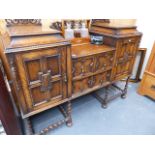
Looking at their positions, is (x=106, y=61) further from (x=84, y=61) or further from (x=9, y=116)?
(x=9, y=116)

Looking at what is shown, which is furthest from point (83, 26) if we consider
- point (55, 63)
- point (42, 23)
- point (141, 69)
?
point (141, 69)

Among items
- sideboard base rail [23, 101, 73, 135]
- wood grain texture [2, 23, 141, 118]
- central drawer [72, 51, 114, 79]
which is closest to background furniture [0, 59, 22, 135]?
wood grain texture [2, 23, 141, 118]

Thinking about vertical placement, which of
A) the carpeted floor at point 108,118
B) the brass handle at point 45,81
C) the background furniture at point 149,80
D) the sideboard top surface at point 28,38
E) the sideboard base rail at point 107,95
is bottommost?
the carpeted floor at point 108,118

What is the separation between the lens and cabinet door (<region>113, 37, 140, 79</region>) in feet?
4.86

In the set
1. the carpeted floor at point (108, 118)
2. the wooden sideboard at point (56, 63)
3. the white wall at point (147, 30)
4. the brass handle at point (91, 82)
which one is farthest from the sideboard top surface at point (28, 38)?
Result: the white wall at point (147, 30)

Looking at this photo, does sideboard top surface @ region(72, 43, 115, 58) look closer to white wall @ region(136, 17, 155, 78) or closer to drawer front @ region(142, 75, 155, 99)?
drawer front @ region(142, 75, 155, 99)

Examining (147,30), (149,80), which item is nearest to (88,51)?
(149,80)

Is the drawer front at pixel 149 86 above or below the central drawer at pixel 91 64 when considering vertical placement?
below

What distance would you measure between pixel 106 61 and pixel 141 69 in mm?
1273

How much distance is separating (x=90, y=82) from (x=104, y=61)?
283mm

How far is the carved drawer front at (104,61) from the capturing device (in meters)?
1.38

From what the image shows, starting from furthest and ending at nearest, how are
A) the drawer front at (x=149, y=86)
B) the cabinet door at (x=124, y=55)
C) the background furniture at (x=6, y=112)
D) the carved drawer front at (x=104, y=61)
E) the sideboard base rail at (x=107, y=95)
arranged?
the drawer front at (x=149, y=86), the sideboard base rail at (x=107, y=95), the cabinet door at (x=124, y=55), the carved drawer front at (x=104, y=61), the background furniture at (x=6, y=112)

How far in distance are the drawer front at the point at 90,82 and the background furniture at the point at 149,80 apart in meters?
0.78

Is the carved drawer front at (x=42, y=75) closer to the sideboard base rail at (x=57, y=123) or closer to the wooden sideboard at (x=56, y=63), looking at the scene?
the wooden sideboard at (x=56, y=63)
